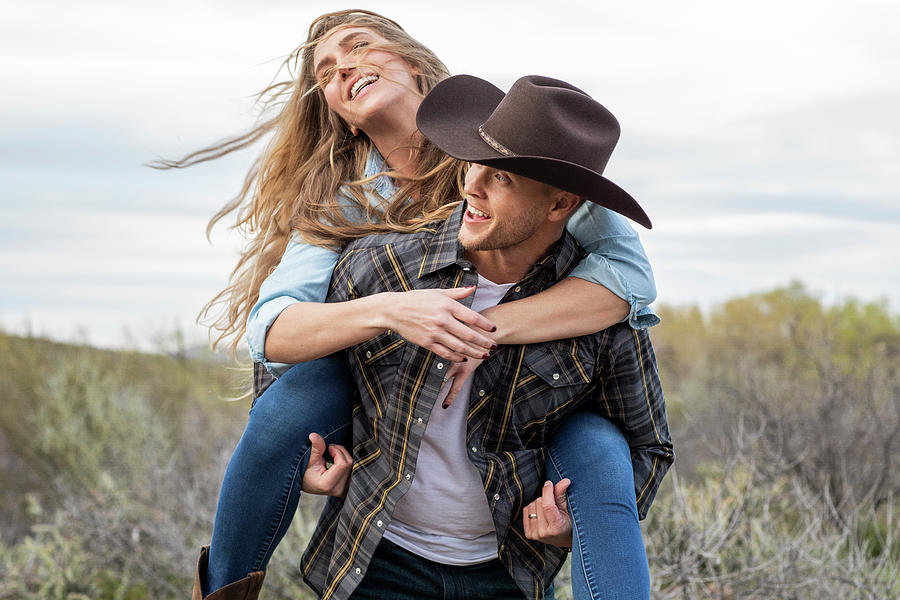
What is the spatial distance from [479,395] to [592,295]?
1.37 feet

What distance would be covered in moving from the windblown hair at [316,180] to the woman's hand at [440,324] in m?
0.49

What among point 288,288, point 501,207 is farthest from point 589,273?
point 288,288

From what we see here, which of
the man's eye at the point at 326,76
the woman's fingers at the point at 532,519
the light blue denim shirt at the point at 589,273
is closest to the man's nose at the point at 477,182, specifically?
the light blue denim shirt at the point at 589,273

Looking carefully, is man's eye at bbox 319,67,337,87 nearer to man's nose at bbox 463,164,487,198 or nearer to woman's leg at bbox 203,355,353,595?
man's nose at bbox 463,164,487,198

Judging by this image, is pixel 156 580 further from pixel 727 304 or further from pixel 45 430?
pixel 727 304

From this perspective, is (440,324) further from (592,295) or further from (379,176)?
(379,176)

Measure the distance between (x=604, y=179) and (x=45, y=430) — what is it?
26.8 ft

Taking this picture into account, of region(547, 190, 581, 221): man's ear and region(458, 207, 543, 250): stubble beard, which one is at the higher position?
region(547, 190, 581, 221): man's ear

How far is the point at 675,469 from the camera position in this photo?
20.4 ft

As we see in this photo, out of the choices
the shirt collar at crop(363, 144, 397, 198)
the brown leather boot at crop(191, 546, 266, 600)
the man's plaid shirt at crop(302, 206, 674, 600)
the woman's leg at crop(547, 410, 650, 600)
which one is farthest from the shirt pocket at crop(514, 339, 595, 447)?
the brown leather boot at crop(191, 546, 266, 600)

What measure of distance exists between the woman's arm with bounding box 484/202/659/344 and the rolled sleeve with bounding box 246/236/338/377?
525 mm

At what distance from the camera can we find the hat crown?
7.88ft

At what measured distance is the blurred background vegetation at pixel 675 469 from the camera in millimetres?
5023

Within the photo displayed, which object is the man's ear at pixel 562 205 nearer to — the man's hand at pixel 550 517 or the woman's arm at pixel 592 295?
the woman's arm at pixel 592 295
